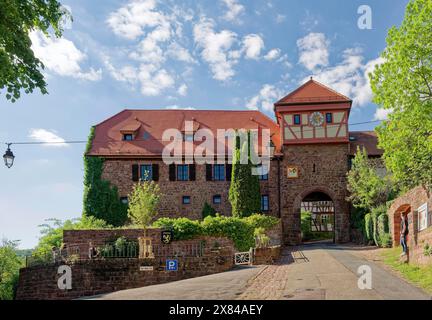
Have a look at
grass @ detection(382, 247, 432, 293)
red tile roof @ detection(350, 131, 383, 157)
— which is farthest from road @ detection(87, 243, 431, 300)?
red tile roof @ detection(350, 131, 383, 157)

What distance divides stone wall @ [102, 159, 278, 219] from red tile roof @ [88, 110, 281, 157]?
0.83 m

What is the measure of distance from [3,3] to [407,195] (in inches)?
581

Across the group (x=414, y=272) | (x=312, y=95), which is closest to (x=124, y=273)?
(x=414, y=272)

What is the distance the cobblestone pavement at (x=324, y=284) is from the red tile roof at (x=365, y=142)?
1430 centimetres

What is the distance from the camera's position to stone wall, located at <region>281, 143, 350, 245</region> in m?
28.8

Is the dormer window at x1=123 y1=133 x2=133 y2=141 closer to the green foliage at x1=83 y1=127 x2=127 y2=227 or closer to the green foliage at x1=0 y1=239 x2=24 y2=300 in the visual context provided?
the green foliage at x1=83 y1=127 x2=127 y2=227

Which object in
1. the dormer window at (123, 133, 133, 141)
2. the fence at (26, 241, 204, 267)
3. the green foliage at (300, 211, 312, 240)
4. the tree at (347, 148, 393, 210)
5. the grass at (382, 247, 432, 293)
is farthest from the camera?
the green foliage at (300, 211, 312, 240)

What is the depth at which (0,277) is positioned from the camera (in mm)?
21172

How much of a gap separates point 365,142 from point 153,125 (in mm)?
15177

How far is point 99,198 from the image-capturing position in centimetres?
2798

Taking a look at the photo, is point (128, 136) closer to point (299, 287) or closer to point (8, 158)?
point (8, 158)

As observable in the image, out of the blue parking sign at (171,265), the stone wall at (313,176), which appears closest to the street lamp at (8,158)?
the blue parking sign at (171,265)
